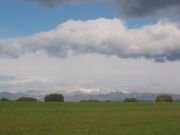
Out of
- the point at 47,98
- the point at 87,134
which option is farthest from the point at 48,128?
the point at 47,98

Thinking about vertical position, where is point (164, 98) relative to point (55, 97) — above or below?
below

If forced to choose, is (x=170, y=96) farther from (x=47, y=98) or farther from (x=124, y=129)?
(x=124, y=129)

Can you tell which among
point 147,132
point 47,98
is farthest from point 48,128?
point 47,98

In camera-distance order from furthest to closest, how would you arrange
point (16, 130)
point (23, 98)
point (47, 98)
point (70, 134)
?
point (47, 98) < point (23, 98) < point (16, 130) < point (70, 134)

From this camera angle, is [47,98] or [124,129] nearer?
[124,129]

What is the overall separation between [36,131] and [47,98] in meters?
132

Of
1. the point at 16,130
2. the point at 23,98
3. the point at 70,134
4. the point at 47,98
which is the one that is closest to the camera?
the point at 70,134

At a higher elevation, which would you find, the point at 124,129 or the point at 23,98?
the point at 23,98

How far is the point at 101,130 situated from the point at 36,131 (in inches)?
202

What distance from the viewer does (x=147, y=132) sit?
114ft

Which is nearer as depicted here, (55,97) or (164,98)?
(55,97)

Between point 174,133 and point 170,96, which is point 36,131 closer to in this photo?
point 174,133

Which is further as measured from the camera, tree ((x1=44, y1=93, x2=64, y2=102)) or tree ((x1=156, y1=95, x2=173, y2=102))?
tree ((x1=156, y1=95, x2=173, y2=102))

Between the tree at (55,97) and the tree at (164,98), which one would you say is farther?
the tree at (164,98)
